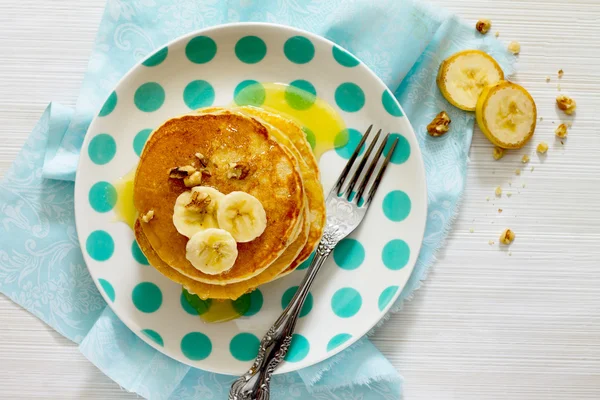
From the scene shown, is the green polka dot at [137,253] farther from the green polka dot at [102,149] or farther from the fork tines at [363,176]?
the fork tines at [363,176]

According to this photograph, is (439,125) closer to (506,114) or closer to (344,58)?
(506,114)

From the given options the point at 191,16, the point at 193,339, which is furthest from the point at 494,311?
Result: the point at 191,16

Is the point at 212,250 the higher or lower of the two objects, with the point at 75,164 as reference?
higher

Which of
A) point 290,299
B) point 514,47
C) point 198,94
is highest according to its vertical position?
point 514,47

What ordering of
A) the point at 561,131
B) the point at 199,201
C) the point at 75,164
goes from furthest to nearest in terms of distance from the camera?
the point at 561,131, the point at 75,164, the point at 199,201

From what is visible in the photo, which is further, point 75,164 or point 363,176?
point 75,164

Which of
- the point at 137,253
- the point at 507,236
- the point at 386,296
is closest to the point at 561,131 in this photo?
the point at 507,236

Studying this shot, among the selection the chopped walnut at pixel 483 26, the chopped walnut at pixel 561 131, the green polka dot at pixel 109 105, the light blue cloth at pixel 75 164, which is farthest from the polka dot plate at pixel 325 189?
the chopped walnut at pixel 561 131

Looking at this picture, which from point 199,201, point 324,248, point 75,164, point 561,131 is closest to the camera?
point 199,201
